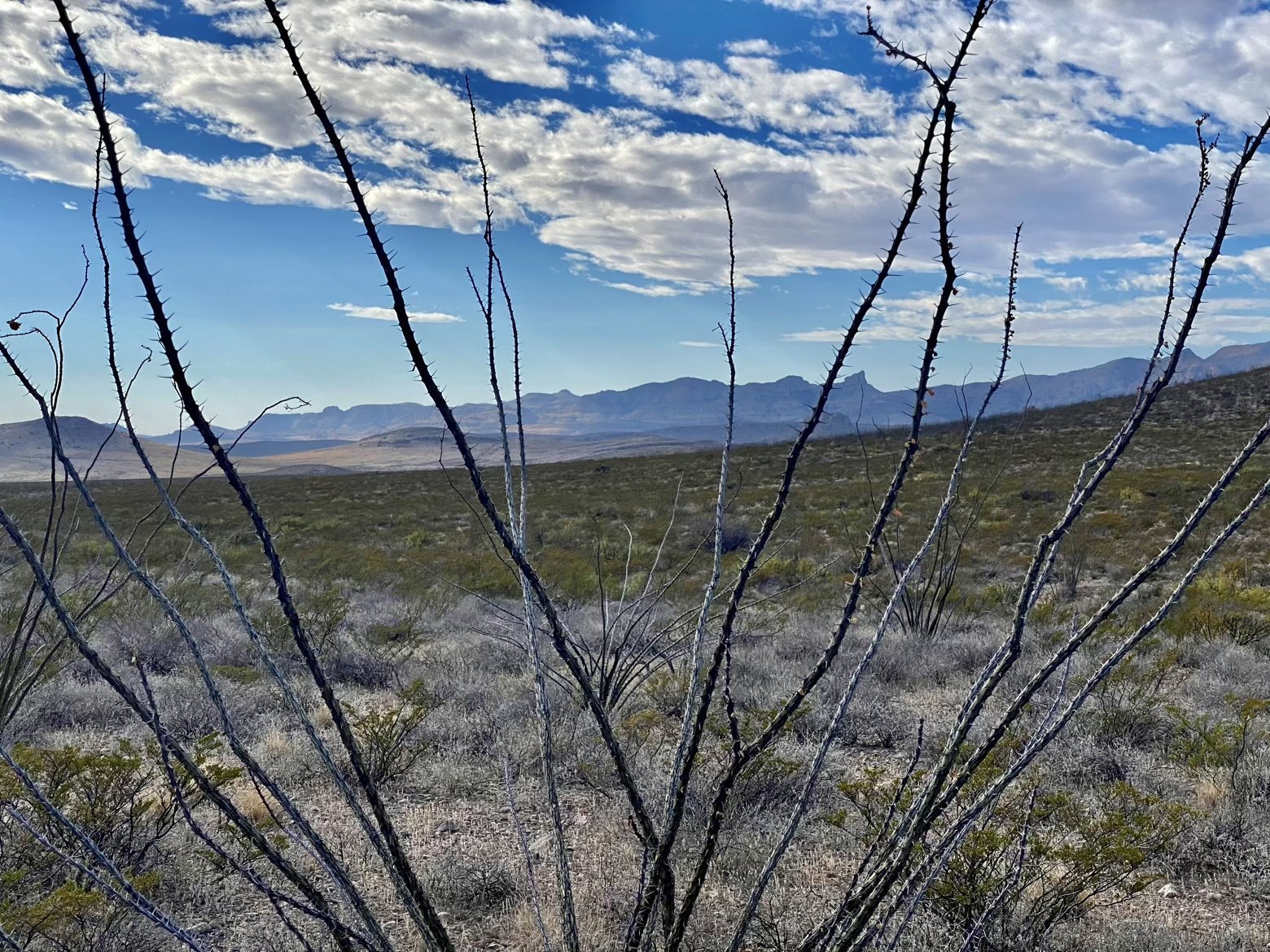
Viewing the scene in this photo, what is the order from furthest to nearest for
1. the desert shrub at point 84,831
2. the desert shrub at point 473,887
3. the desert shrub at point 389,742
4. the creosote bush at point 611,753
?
the desert shrub at point 389,742
the desert shrub at point 473,887
the desert shrub at point 84,831
the creosote bush at point 611,753

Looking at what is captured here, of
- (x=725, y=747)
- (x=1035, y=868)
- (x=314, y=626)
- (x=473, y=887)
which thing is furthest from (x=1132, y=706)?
(x=314, y=626)

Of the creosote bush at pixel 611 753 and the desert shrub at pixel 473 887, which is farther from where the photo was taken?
the desert shrub at pixel 473 887

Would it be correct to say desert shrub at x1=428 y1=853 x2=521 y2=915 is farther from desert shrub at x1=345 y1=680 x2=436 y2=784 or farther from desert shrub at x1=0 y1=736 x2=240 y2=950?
desert shrub at x1=345 y1=680 x2=436 y2=784

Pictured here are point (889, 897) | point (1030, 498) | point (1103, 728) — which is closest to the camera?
point (889, 897)

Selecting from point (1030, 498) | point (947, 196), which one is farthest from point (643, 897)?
point (1030, 498)

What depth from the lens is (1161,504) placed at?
17.4m

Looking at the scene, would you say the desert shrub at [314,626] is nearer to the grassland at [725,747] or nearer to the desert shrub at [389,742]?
the grassland at [725,747]

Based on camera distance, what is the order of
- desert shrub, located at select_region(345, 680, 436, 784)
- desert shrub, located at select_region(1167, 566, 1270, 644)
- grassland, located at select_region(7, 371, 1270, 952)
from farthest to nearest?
desert shrub, located at select_region(1167, 566, 1270, 644) → desert shrub, located at select_region(345, 680, 436, 784) → grassland, located at select_region(7, 371, 1270, 952)

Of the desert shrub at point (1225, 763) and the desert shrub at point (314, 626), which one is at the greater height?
the desert shrub at point (314, 626)

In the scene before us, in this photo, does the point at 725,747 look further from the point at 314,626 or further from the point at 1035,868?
the point at 314,626

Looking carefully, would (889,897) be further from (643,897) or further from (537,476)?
(537,476)

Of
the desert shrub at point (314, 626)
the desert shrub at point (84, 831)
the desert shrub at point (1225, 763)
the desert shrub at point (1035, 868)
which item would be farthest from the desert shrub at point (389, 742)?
the desert shrub at point (1225, 763)

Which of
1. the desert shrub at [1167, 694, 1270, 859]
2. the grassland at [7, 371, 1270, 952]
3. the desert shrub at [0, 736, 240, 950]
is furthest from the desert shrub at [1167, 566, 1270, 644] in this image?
the desert shrub at [0, 736, 240, 950]

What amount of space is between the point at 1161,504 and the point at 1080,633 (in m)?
19.0
